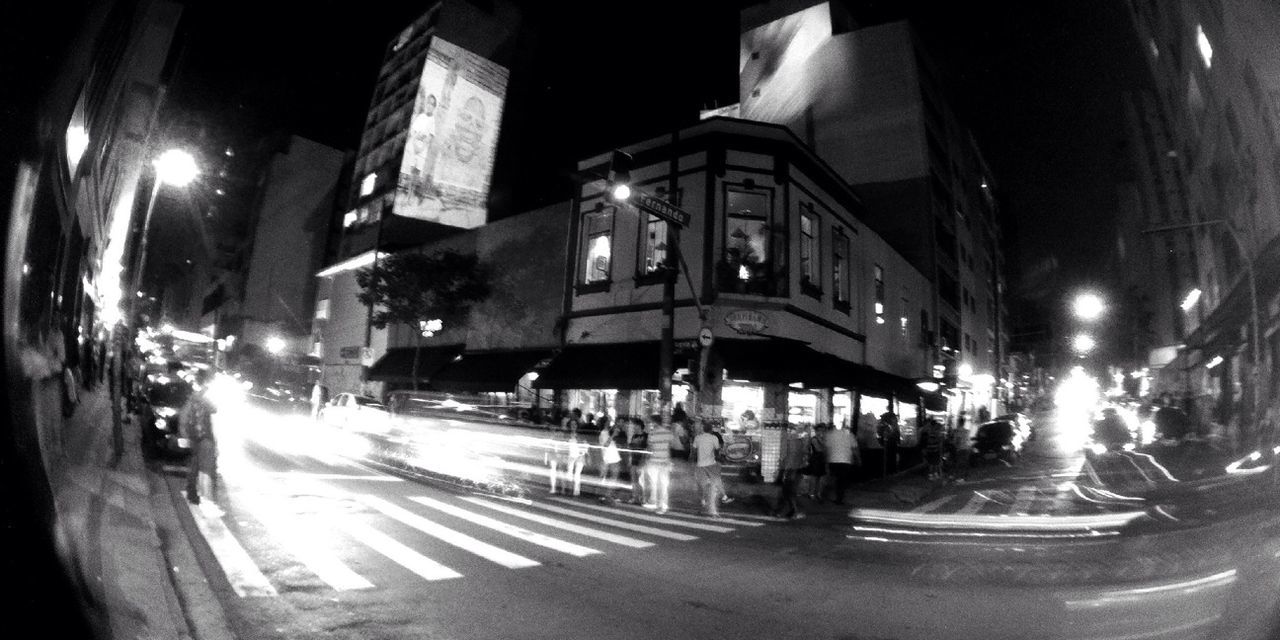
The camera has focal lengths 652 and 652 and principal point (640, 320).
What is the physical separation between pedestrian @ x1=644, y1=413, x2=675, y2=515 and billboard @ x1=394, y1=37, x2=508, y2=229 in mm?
21006

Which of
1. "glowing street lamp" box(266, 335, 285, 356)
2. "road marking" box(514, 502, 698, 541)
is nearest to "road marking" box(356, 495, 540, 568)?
"road marking" box(514, 502, 698, 541)

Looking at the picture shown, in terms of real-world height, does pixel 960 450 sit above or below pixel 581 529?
above

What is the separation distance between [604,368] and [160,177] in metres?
15.4

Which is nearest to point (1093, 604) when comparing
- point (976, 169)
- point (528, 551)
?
point (528, 551)

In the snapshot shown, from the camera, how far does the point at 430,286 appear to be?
22.2 metres

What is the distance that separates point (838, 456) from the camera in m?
11.1

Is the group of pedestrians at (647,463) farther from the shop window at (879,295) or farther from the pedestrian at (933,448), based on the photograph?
the shop window at (879,295)

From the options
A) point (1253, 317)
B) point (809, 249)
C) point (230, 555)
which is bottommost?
point (230, 555)

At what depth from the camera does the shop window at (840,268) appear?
18609 millimetres

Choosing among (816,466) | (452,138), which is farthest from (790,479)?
Answer: (452,138)

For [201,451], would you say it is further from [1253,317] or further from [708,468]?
[1253,317]

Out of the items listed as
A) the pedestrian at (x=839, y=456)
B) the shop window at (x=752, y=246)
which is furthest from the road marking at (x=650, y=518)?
the shop window at (x=752, y=246)

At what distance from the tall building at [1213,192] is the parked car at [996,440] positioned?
18165 millimetres

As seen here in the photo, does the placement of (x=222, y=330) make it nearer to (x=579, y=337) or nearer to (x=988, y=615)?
(x=988, y=615)
